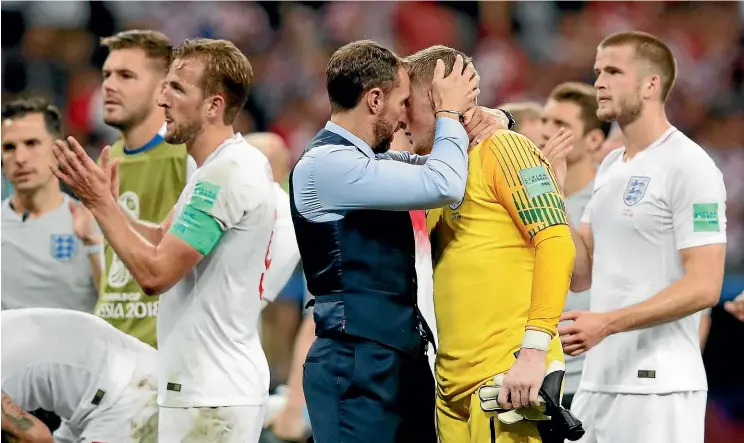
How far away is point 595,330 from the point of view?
405 cm

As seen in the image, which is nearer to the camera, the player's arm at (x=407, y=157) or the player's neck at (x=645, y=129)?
the player's arm at (x=407, y=157)

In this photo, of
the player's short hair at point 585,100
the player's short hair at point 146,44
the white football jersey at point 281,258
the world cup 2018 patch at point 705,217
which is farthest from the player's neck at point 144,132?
the world cup 2018 patch at point 705,217

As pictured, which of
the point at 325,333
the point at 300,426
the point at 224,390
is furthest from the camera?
the point at 300,426

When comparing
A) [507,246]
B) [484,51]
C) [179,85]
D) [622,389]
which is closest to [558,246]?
[507,246]

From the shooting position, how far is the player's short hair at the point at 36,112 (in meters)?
6.46

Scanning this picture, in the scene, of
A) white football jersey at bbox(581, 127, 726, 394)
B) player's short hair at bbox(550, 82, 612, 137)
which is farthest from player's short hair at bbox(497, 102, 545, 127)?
white football jersey at bbox(581, 127, 726, 394)

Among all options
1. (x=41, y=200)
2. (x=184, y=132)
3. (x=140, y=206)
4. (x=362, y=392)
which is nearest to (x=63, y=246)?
(x=41, y=200)

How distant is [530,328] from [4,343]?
2311 millimetres

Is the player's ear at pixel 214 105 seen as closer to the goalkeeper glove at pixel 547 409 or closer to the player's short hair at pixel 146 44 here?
the player's short hair at pixel 146 44

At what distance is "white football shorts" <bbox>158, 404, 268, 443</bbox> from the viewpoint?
3951 millimetres

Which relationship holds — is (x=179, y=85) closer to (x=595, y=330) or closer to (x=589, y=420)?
→ (x=595, y=330)

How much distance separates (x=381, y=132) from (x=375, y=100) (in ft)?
0.36

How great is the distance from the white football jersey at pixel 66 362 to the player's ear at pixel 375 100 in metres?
1.59

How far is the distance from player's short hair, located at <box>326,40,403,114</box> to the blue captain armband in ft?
2.33
